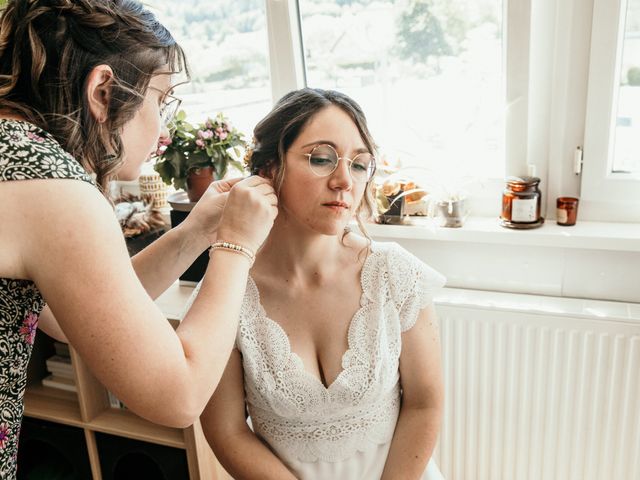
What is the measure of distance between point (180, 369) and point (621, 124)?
1.57m

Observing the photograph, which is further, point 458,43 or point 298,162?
point 458,43

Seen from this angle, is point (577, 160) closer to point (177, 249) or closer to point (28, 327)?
point (177, 249)

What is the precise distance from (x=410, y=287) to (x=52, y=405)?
1.43 meters

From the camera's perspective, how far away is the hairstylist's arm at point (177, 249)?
1.22m

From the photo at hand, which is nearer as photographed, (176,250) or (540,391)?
(176,250)

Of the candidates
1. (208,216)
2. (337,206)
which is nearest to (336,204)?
(337,206)

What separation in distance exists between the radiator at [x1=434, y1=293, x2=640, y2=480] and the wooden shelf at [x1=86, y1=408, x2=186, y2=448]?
84 cm

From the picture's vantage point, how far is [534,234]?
1799 millimetres

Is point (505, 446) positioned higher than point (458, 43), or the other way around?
point (458, 43)

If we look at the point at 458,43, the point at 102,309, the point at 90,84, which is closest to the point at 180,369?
the point at 102,309

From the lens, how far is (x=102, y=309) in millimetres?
756

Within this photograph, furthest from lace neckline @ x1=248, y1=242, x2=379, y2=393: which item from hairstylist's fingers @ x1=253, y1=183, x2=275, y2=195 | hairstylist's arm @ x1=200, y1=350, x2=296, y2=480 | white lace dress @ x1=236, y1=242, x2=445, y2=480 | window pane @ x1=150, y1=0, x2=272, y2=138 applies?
window pane @ x1=150, y1=0, x2=272, y2=138

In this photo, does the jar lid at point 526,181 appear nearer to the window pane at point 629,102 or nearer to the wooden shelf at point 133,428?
the window pane at point 629,102

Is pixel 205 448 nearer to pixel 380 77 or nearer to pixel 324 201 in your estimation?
pixel 324 201
